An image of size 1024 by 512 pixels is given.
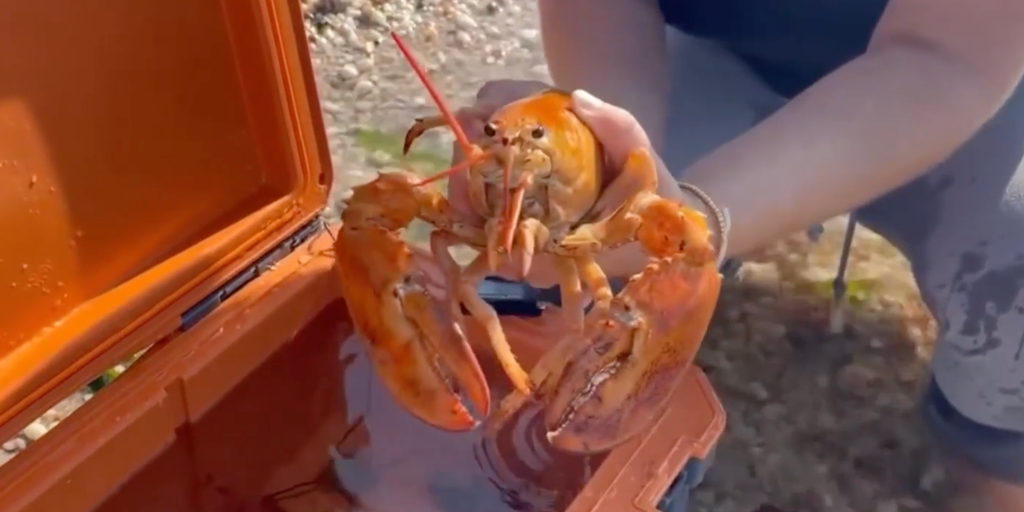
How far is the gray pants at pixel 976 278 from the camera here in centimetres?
71

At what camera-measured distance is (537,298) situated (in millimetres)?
664

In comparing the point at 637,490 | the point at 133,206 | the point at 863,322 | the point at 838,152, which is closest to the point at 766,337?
the point at 863,322

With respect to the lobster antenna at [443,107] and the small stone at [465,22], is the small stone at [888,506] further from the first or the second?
the small stone at [465,22]

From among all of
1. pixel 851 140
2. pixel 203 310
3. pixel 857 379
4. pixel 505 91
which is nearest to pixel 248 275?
pixel 203 310

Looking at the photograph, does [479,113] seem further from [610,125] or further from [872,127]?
[872,127]

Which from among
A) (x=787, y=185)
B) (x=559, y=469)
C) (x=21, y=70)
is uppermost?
(x=21, y=70)

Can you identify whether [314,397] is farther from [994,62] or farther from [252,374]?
[994,62]

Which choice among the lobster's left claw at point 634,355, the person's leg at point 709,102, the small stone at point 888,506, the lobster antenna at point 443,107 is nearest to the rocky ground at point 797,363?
the small stone at point 888,506

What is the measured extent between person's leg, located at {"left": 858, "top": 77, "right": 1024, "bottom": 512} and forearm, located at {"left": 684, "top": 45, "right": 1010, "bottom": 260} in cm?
7

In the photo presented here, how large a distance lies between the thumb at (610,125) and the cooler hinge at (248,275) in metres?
0.23

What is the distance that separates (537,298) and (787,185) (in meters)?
0.15

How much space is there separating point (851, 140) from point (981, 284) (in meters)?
0.14

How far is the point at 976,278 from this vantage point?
0.72m

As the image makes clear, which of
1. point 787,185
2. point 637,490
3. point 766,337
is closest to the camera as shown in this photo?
point 637,490
